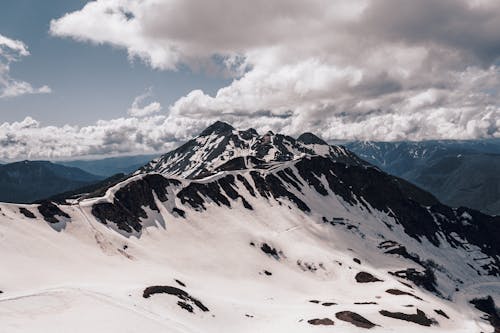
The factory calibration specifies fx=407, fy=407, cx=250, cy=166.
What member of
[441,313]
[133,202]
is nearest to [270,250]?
[133,202]

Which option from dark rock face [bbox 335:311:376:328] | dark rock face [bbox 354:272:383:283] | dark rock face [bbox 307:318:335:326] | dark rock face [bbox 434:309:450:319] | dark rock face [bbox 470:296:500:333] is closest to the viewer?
dark rock face [bbox 307:318:335:326]

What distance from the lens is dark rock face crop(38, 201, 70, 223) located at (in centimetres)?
12838

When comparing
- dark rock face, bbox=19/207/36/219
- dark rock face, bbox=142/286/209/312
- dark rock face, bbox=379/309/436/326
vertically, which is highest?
dark rock face, bbox=19/207/36/219

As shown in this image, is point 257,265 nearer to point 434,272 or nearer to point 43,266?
point 43,266

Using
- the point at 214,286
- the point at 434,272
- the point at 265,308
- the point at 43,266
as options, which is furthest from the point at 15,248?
the point at 434,272

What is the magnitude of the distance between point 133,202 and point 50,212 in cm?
3616

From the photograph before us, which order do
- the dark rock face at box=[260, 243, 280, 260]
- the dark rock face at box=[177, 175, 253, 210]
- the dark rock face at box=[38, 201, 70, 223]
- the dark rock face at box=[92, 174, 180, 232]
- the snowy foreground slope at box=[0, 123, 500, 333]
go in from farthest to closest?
1. the dark rock face at box=[177, 175, 253, 210]
2. the dark rock face at box=[260, 243, 280, 260]
3. the dark rock face at box=[92, 174, 180, 232]
4. the dark rock face at box=[38, 201, 70, 223]
5. the snowy foreground slope at box=[0, 123, 500, 333]

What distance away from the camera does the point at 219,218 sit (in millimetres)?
177500

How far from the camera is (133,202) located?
531ft

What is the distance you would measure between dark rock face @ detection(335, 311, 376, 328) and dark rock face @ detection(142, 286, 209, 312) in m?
32.8

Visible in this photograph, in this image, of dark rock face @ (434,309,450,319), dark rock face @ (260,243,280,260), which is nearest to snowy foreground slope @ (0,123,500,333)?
Result: dark rock face @ (434,309,450,319)

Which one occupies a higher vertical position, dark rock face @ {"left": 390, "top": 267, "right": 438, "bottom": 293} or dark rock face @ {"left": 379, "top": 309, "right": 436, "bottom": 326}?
dark rock face @ {"left": 390, "top": 267, "right": 438, "bottom": 293}

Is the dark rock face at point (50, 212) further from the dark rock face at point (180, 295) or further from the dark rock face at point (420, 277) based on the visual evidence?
the dark rock face at point (420, 277)

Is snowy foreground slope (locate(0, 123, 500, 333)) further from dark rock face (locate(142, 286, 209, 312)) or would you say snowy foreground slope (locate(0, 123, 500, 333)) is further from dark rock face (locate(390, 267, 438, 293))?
dark rock face (locate(390, 267, 438, 293))
